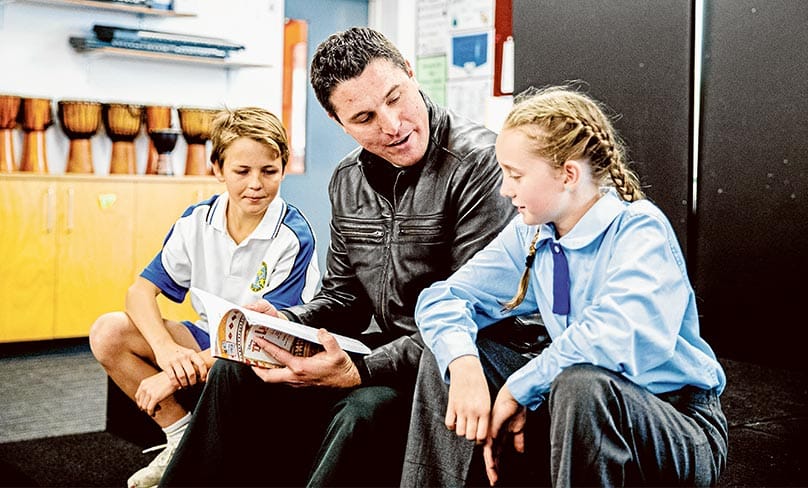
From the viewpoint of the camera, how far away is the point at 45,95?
4.45 meters

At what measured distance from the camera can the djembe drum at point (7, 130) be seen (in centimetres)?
417

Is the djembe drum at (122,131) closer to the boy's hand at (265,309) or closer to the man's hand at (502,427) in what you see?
the boy's hand at (265,309)

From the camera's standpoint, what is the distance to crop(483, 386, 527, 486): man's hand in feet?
4.31

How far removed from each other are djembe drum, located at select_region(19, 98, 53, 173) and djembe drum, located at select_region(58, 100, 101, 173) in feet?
0.32

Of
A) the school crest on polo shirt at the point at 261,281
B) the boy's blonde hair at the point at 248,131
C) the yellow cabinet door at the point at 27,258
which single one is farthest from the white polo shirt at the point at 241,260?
the yellow cabinet door at the point at 27,258

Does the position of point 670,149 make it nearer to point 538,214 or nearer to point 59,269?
point 538,214

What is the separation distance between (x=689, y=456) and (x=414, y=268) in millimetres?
660

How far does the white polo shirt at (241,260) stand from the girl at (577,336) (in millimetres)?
641

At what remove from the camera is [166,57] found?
181 inches

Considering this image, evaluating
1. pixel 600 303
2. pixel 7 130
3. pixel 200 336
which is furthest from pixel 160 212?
pixel 600 303

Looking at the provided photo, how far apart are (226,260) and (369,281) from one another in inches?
18.2

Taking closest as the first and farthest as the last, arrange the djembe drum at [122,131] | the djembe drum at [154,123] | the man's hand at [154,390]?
the man's hand at [154,390] → the djembe drum at [122,131] → the djembe drum at [154,123]

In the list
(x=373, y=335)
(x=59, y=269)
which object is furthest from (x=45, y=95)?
(x=373, y=335)

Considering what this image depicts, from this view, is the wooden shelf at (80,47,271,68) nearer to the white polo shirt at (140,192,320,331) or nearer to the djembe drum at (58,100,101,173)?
the djembe drum at (58,100,101,173)
